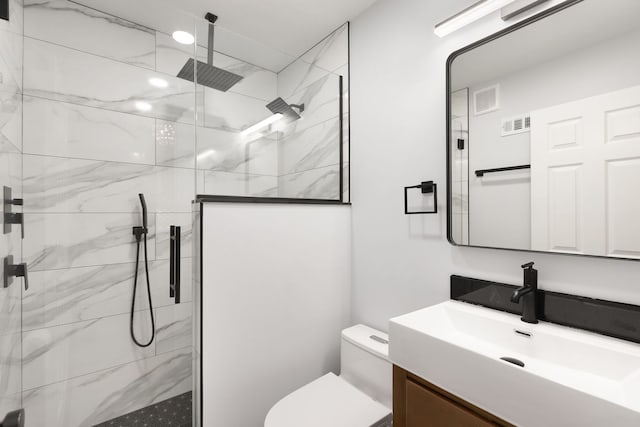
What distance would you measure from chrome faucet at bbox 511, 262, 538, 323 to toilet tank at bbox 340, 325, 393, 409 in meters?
0.62

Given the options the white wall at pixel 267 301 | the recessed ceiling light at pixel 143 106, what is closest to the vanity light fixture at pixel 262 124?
the white wall at pixel 267 301

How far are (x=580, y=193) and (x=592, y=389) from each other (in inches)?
26.1

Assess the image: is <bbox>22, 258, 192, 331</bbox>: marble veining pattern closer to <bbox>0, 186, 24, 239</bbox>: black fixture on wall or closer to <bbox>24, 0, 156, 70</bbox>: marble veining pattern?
<bbox>0, 186, 24, 239</bbox>: black fixture on wall

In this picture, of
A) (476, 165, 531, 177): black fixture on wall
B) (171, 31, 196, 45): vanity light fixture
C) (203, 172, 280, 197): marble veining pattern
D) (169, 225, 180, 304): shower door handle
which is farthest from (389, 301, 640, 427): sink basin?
(171, 31, 196, 45): vanity light fixture

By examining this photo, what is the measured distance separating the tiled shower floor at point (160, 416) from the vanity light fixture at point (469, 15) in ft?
8.38

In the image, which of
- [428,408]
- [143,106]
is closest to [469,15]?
[428,408]

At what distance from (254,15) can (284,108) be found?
0.69 m

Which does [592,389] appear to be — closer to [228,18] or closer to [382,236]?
[382,236]

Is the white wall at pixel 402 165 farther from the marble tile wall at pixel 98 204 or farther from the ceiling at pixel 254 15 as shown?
the marble tile wall at pixel 98 204

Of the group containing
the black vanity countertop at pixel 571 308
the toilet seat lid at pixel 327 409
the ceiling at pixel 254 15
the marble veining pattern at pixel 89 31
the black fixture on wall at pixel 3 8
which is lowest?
the toilet seat lid at pixel 327 409

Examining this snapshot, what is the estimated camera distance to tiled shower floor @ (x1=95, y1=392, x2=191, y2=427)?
6.04 ft

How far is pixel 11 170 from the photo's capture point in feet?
4.41

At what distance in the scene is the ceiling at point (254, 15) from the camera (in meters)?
1.80

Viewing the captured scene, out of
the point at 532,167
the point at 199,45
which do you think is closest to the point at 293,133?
the point at 199,45
